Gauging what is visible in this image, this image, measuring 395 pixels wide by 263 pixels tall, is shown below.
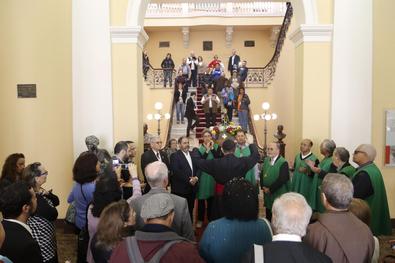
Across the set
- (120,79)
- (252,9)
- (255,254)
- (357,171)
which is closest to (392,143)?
(357,171)

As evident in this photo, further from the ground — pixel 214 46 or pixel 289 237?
pixel 214 46

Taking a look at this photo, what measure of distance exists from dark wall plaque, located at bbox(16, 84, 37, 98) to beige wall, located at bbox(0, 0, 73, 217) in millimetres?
68

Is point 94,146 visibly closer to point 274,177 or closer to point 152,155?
point 152,155

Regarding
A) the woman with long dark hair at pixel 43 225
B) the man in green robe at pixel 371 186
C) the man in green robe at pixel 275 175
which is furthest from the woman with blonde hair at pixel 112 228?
the man in green robe at pixel 275 175

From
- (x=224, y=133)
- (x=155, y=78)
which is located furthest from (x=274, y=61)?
(x=224, y=133)

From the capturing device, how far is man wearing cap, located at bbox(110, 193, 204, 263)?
7.84ft

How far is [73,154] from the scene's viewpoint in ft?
23.6

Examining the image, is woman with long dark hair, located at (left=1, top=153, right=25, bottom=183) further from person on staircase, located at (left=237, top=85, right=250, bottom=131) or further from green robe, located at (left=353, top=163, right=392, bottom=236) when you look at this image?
person on staircase, located at (left=237, top=85, right=250, bottom=131)

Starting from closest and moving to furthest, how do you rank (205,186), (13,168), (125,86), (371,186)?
(371,186), (13,168), (205,186), (125,86)

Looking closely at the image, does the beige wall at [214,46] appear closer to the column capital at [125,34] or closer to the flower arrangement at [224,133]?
the flower arrangement at [224,133]

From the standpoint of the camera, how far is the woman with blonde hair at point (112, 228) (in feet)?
9.71

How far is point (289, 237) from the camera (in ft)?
7.77

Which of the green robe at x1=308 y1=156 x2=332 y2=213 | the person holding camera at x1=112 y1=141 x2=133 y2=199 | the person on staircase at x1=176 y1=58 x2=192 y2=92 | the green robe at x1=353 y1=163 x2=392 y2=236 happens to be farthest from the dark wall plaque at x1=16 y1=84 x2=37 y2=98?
the person on staircase at x1=176 y1=58 x2=192 y2=92

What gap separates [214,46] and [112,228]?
2191cm
